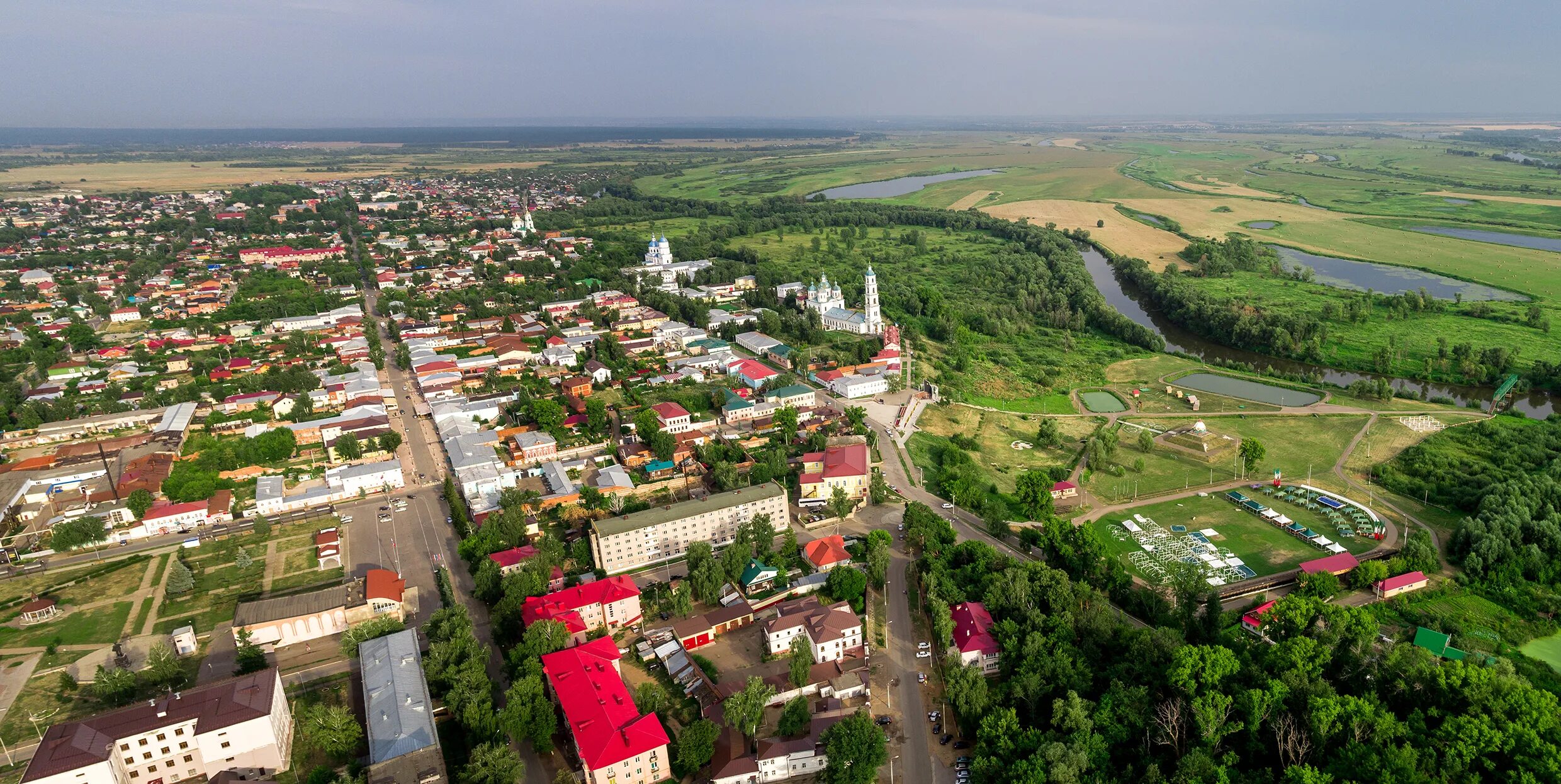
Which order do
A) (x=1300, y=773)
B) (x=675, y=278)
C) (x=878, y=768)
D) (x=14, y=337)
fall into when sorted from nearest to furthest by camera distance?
(x=1300, y=773) < (x=878, y=768) < (x=14, y=337) < (x=675, y=278)

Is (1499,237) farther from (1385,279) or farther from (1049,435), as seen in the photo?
(1049,435)

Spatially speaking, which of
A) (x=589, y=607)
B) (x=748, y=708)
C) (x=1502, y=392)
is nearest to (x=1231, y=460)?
(x=1502, y=392)

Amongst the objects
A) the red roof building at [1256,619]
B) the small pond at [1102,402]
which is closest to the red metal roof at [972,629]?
the red roof building at [1256,619]

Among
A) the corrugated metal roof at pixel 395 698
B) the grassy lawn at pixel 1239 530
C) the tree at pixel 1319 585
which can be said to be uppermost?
the tree at pixel 1319 585

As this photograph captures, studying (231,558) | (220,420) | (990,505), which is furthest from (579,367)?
(990,505)

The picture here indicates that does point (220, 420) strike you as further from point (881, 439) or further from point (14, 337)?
point (881, 439)

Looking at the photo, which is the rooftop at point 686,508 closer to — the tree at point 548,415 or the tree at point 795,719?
the tree at point 795,719
